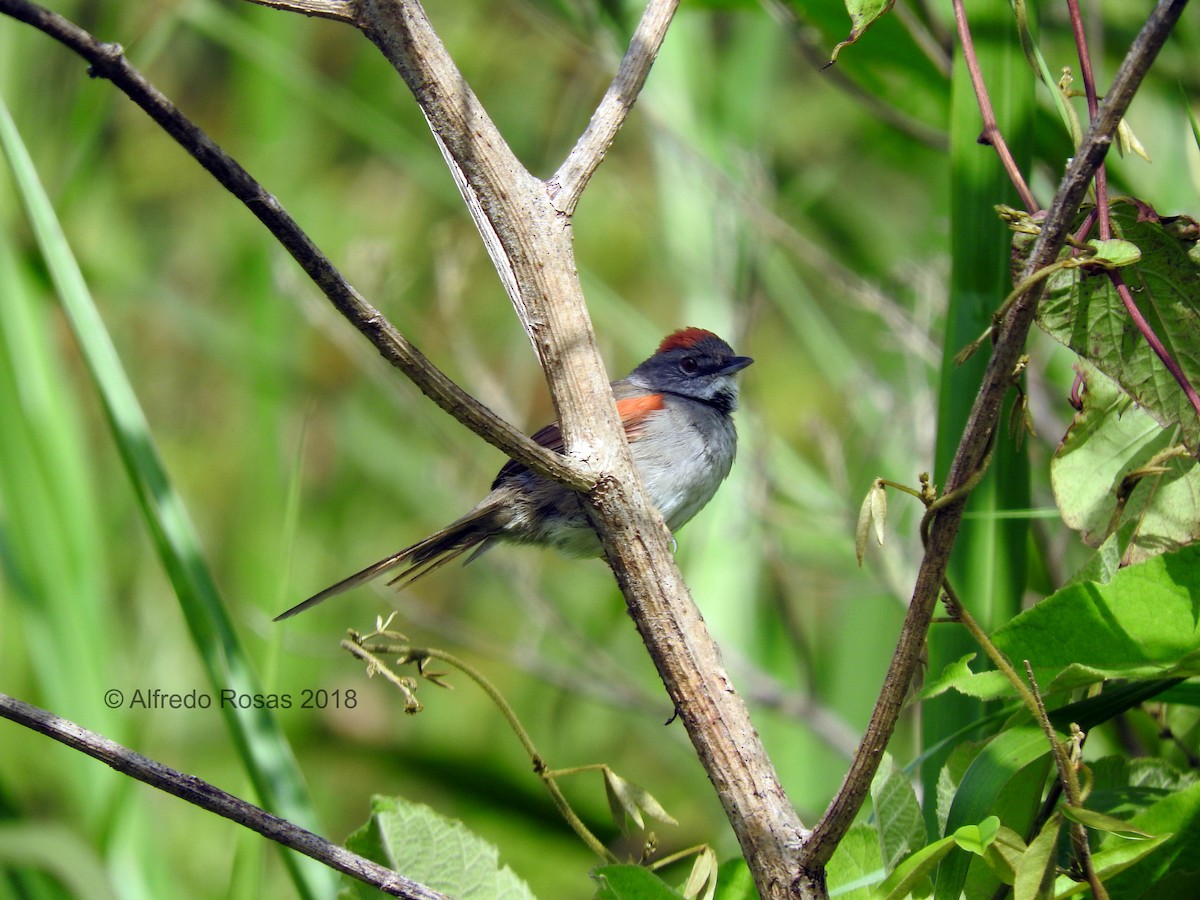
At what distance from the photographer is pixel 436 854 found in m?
1.36

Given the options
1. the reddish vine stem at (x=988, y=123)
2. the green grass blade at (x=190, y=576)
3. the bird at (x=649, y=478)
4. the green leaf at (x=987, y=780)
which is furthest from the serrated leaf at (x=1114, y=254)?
the bird at (x=649, y=478)

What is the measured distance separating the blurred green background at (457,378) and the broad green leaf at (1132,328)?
269mm

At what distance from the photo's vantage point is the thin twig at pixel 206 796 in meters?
1.04

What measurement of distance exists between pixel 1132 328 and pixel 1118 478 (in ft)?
0.73

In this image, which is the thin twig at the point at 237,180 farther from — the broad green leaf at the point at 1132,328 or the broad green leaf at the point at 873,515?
the broad green leaf at the point at 1132,328

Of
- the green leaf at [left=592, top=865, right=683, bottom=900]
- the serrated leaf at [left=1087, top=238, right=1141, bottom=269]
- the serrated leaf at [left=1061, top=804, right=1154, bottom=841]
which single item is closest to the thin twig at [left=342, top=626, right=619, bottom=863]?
the green leaf at [left=592, top=865, right=683, bottom=900]

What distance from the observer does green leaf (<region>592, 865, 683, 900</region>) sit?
111cm

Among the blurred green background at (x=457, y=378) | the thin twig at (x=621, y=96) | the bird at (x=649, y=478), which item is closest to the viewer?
the thin twig at (x=621, y=96)

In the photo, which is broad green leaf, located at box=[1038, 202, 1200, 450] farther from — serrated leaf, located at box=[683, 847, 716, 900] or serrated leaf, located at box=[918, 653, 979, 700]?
serrated leaf, located at box=[683, 847, 716, 900]

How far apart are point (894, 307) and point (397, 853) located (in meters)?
2.21

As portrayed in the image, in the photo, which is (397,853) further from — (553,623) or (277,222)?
(553,623)

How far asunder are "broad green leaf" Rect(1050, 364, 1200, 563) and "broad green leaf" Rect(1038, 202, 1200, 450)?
10cm

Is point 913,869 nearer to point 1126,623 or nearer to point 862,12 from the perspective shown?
point 1126,623

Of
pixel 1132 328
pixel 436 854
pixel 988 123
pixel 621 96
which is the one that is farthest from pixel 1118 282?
pixel 436 854
